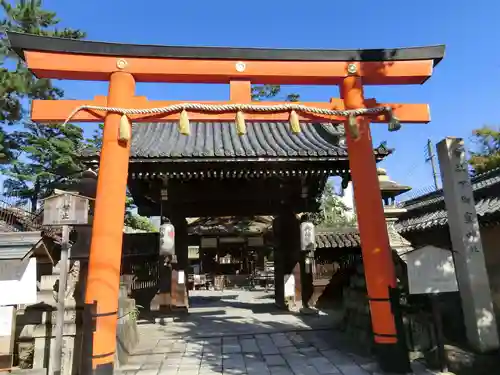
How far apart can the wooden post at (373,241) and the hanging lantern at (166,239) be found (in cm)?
502

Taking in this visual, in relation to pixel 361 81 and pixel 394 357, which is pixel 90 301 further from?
pixel 361 81

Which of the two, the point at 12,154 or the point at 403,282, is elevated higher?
the point at 12,154

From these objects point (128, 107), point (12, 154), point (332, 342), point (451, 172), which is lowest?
point (332, 342)

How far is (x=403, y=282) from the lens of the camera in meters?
6.30

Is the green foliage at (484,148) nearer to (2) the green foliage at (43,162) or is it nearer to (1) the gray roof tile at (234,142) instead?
(1) the gray roof tile at (234,142)

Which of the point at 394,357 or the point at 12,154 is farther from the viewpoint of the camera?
the point at 12,154

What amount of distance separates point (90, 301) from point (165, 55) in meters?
3.69

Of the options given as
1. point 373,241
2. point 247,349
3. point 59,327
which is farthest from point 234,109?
point 247,349

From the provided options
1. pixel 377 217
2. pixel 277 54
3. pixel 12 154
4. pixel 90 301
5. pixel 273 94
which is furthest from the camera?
pixel 273 94

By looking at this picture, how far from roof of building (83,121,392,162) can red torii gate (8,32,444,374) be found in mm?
1877

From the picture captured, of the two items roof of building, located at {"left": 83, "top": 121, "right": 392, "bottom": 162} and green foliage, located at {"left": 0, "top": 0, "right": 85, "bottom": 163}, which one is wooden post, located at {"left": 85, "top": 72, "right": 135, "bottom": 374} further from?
green foliage, located at {"left": 0, "top": 0, "right": 85, "bottom": 163}

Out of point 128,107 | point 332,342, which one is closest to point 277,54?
point 128,107

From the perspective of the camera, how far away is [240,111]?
5.37 meters

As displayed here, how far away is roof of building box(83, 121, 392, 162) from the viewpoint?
791cm
